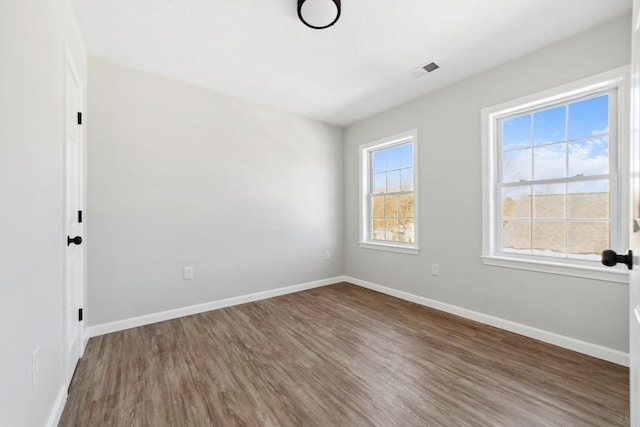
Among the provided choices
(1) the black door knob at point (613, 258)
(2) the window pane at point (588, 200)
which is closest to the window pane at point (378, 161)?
(2) the window pane at point (588, 200)

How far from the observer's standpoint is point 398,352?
2178 millimetres

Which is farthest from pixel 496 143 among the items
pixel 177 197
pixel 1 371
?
pixel 1 371

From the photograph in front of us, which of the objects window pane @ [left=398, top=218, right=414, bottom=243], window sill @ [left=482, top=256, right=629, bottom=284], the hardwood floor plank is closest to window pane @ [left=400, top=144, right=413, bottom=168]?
window pane @ [left=398, top=218, right=414, bottom=243]

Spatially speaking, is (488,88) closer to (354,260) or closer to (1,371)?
(354,260)

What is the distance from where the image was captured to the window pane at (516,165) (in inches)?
100

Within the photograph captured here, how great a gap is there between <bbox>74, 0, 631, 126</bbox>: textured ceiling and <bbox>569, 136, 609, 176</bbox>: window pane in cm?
90

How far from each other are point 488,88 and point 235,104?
2833 millimetres

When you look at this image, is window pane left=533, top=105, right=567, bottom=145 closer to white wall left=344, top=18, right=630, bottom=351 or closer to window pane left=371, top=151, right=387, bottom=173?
white wall left=344, top=18, right=630, bottom=351

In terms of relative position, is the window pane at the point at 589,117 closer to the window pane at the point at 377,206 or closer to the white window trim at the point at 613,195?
the white window trim at the point at 613,195

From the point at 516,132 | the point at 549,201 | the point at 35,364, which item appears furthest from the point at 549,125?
the point at 35,364

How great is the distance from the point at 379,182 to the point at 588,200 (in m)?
2.31

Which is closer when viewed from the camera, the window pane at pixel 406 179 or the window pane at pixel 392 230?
the window pane at pixel 406 179

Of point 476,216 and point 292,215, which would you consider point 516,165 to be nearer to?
→ point 476,216

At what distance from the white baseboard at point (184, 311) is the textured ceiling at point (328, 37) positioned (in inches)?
99.1
